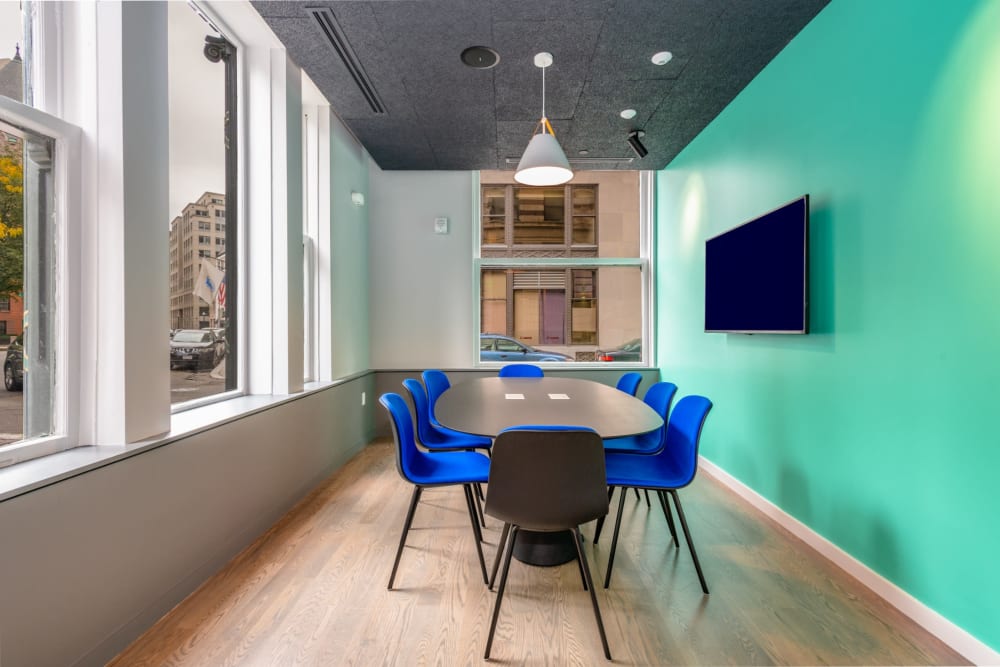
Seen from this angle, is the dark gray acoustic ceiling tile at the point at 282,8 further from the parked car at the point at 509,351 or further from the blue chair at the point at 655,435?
the parked car at the point at 509,351

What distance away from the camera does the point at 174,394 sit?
2480mm

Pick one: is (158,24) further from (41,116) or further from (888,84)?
(888,84)

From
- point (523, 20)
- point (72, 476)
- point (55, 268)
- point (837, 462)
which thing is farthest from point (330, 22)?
point (837, 462)

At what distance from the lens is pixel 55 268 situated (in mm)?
1732

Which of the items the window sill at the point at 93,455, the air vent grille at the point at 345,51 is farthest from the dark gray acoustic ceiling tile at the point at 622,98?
the window sill at the point at 93,455

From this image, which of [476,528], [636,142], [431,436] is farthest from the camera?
[636,142]

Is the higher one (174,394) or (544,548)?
(174,394)

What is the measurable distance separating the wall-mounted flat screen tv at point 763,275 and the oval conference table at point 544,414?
1160 mm

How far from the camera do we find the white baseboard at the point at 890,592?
171cm

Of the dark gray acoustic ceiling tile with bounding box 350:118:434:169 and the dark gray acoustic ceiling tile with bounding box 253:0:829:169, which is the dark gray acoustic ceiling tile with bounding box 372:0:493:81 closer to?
the dark gray acoustic ceiling tile with bounding box 253:0:829:169

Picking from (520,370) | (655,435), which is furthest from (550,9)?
(520,370)

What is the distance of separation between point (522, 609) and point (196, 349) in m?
2.48

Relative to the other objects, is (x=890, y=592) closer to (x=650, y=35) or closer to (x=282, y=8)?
(x=650, y=35)

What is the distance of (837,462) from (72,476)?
3665 millimetres
